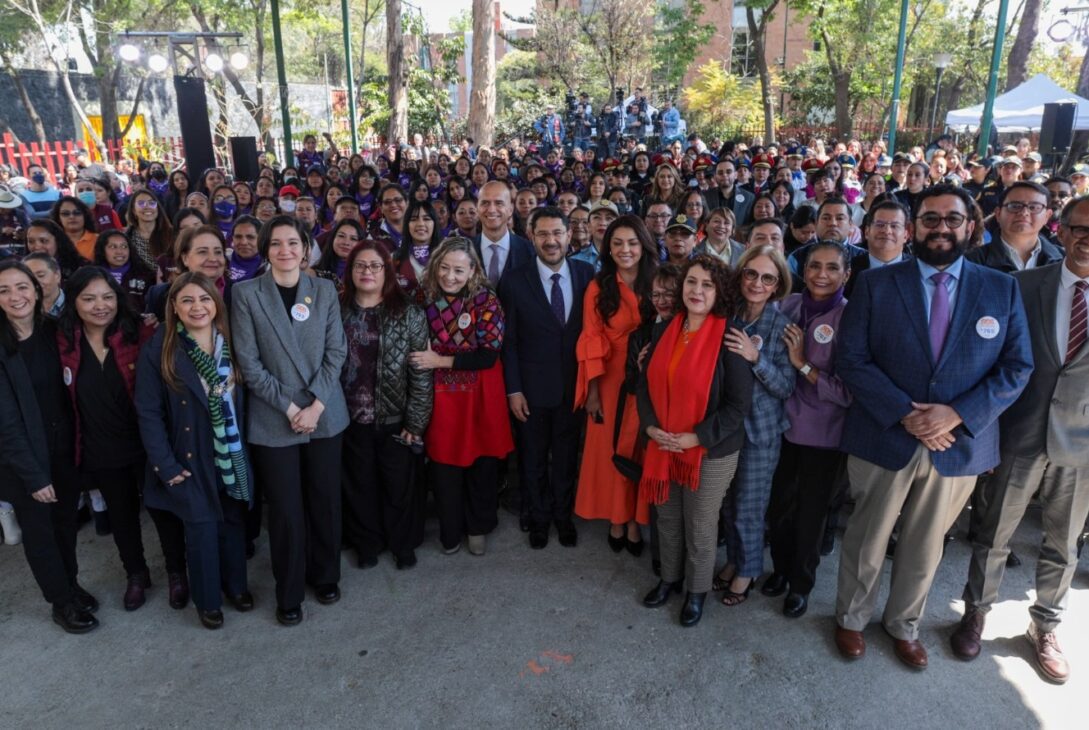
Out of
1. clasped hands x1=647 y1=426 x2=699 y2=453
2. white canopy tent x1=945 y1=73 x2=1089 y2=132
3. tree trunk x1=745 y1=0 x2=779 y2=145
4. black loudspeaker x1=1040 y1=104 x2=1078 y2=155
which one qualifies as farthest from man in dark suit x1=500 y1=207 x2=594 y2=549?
tree trunk x1=745 y1=0 x2=779 y2=145

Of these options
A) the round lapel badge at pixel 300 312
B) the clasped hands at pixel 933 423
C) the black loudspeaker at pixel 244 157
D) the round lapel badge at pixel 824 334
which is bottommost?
the clasped hands at pixel 933 423

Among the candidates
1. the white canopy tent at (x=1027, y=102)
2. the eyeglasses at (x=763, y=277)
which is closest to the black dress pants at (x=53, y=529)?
the eyeglasses at (x=763, y=277)

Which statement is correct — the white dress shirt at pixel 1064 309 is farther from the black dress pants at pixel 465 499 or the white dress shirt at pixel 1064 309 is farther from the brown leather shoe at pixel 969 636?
the black dress pants at pixel 465 499

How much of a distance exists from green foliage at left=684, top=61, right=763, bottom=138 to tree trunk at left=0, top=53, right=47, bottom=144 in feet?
70.2

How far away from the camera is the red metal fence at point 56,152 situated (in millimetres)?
16031

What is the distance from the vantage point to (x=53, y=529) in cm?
347

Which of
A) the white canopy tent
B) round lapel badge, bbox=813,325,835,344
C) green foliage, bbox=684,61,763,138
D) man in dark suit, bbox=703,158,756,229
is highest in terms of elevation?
green foliage, bbox=684,61,763,138

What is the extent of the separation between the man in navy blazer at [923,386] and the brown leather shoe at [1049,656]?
1.66 ft

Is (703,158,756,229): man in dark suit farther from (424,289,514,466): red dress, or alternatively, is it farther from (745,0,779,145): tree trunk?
(745,0,779,145): tree trunk

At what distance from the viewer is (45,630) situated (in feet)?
11.5

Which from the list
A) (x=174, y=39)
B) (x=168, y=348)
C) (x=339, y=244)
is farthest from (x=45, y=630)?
(x=174, y=39)

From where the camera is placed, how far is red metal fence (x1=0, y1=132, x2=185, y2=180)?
16.0 metres

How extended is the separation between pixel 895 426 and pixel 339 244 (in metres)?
3.33

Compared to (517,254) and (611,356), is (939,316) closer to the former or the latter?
(611,356)
